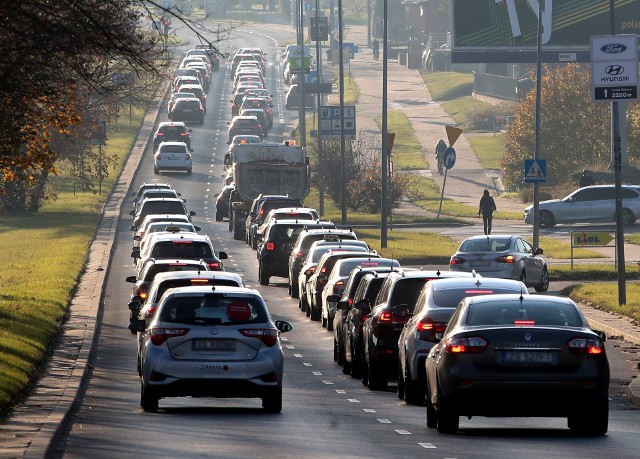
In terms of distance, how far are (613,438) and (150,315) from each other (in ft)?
25.3

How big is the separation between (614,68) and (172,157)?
53236 mm

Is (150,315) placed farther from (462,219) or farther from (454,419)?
(462,219)

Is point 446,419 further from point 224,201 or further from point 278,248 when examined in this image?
point 224,201

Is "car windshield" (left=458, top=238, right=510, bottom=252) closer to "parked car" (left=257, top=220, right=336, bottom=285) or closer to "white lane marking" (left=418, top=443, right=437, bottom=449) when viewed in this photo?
"parked car" (left=257, top=220, right=336, bottom=285)

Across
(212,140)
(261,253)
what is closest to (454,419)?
(261,253)

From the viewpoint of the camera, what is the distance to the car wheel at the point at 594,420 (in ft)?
55.2

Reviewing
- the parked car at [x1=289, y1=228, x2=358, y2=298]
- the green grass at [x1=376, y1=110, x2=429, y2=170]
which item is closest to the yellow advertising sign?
the parked car at [x1=289, y1=228, x2=358, y2=298]

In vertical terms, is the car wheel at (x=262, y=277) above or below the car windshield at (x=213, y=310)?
below

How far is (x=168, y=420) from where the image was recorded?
1889 centimetres

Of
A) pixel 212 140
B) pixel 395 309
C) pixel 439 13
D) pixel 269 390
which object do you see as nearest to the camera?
pixel 269 390

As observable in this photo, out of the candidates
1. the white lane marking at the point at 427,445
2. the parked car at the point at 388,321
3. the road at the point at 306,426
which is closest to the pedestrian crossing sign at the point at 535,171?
the road at the point at 306,426

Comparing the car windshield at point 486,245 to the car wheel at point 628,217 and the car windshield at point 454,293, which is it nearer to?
the car windshield at point 454,293

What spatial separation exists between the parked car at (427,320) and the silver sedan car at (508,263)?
18.3 m

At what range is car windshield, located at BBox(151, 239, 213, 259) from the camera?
3325 cm
